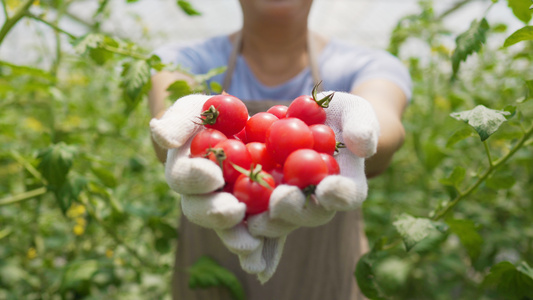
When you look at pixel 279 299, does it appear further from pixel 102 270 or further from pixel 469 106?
pixel 469 106

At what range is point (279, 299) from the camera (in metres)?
1.31

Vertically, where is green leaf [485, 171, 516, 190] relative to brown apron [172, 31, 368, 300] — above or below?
above

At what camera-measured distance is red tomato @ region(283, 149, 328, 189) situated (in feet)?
2.12

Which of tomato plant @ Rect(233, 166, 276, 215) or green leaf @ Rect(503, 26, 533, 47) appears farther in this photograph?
green leaf @ Rect(503, 26, 533, 47)

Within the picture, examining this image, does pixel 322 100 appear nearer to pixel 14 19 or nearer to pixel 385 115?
pixel 385 115

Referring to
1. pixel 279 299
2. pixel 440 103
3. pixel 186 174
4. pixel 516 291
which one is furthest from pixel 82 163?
pixel 440 103

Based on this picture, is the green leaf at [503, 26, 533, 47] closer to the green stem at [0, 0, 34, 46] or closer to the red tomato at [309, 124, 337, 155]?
the red tomato at [309, 124, 337, 155]

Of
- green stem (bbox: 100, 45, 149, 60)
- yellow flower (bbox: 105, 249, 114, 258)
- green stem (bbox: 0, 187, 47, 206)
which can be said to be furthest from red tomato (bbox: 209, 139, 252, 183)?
yellow flower (bbox: 105, 249, 114, 258)

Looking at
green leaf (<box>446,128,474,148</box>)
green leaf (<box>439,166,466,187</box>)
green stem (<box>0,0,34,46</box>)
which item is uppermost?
green stem (<box>0,0,34,46</box>)

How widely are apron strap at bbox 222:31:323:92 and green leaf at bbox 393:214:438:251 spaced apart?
0.59 metres

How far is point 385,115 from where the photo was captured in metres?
1.08

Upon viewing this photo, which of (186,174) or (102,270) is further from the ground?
(186,174)

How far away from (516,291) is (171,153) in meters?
0.86

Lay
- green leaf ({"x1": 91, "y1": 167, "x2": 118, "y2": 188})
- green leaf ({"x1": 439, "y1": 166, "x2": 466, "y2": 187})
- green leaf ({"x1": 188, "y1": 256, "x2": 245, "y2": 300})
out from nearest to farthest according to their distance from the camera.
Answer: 1. green leaf ({"x1": 439, "y1": 166, "x2": 466, "y2": 187})
2. green leaf ({"x1": 188, "y1": 256, "x2": 245, "y2": 300})
3. green leaf ({"x1": 91, "y1": 167, "x2": 118, "y2": 188})
